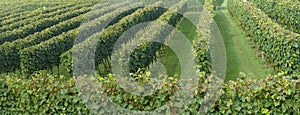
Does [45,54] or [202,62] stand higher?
[45,54]

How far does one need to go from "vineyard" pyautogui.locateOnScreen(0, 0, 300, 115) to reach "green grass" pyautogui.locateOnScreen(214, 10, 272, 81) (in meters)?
0.04

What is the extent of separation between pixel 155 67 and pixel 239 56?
4654mm

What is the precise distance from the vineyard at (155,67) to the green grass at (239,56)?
4cm

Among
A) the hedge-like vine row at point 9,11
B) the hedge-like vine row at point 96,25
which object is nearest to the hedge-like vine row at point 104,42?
the hedge-like vine row at point 96,25

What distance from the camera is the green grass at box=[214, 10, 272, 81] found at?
50.7 feet

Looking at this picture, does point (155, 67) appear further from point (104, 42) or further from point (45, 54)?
point (45, 54)

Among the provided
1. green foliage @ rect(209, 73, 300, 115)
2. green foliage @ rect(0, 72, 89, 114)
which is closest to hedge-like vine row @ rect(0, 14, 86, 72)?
green foliage @ rect(0, 72, 89, 114)

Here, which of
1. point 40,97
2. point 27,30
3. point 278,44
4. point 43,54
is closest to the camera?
point 40,97

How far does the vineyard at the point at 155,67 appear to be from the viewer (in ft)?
23.7

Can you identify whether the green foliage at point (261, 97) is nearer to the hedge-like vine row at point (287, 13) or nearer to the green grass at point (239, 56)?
the green grass at point (239, 56)

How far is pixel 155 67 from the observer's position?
55.4ft

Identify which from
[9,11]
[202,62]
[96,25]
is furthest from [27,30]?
[9,11]

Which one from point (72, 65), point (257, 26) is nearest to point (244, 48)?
point (257, 26)

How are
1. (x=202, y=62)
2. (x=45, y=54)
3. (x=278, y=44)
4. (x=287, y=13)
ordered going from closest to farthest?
(x=202, y=62)
(x=278, y=44)
(x=45, y=54)
(x=287, y=13)
